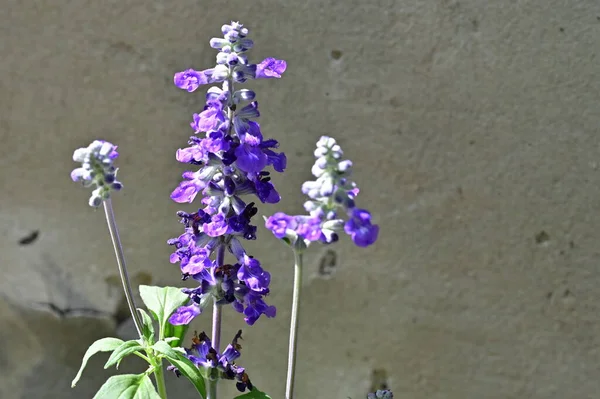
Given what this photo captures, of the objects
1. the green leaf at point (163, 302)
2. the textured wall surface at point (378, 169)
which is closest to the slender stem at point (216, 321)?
the green leaf at point (163, 302)

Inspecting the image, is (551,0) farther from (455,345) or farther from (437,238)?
(455,345)

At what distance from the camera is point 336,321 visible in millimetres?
1599

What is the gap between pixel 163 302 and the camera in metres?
1.03

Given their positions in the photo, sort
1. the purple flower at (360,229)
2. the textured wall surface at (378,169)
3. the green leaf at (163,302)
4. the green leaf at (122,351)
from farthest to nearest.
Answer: the textured wall surface at (378,169) → the green leaf at (163,302) → the green leaf at (122,351) → the purple flower at (360,229)

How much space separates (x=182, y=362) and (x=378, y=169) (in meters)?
0.74

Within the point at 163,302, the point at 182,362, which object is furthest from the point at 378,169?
the point at 182,362

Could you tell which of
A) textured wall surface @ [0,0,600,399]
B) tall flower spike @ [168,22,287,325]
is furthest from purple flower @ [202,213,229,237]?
textured wall surface @ [0,0,600,399]

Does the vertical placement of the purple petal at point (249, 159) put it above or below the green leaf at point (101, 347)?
above

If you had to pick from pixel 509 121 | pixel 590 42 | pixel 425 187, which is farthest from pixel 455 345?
pixel 590 42

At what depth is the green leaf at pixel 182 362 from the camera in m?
0.85

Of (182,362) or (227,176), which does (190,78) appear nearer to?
(227,176)

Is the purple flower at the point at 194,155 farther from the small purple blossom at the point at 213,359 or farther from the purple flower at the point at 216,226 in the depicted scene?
the small purple blossom at the point at 213,359

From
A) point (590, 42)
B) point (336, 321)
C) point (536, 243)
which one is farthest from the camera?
point (336, 321)

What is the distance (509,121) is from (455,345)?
1.68ft
